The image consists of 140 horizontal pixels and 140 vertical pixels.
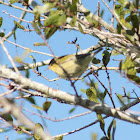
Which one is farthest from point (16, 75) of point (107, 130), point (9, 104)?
point (107, 130)

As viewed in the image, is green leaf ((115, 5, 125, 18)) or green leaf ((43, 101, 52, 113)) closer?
green leaf ((43, 101, 52, 113))

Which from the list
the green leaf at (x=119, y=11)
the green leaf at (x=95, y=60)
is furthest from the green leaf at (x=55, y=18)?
the green leaf at (x=95, y=60)

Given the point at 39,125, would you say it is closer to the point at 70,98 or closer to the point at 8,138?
the point at 8,138

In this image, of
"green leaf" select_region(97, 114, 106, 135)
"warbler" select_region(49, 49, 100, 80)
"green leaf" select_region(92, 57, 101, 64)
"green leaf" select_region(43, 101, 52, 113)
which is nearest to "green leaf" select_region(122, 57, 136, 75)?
"green leaf" select_region(97, 114, 106, 135)

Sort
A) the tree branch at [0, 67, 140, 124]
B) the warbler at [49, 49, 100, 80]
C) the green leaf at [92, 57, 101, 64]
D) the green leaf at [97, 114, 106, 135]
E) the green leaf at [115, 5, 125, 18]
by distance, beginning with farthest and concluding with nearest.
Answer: the green leaf at [92, 57, 101, 64]
the warbler at [49, 49, 100, 80]
the green leaf at [115, 5, 125, 18]
the green leaf at [97, 114, 106, 135]
the tree branch at [0, 67, 140, 124]

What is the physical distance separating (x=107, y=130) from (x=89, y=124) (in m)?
0.18

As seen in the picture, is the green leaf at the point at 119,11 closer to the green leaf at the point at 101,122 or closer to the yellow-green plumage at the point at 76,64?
the yellow-green plumage at the point at 76,64

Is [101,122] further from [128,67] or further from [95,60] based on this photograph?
[95,60]

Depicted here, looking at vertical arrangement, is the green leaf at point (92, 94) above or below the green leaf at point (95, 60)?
below

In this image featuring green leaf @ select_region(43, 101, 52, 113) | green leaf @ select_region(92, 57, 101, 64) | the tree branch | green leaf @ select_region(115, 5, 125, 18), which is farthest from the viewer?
green leaf @ select_region(92, 57, 101, 64)

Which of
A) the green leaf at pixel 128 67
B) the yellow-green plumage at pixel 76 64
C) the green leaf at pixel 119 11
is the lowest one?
the yellow-green plumage at pixel 76 64

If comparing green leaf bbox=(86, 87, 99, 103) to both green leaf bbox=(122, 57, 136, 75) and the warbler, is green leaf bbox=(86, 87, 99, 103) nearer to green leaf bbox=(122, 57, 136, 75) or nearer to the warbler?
the warbler

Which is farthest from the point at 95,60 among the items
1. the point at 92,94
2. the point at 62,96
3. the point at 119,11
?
the point at 62,96

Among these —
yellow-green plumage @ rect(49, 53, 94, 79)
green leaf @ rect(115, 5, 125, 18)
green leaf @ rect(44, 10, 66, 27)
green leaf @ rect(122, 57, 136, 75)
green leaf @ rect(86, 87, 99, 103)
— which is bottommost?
green leaf @ rect(86, 87, 99, 103)
